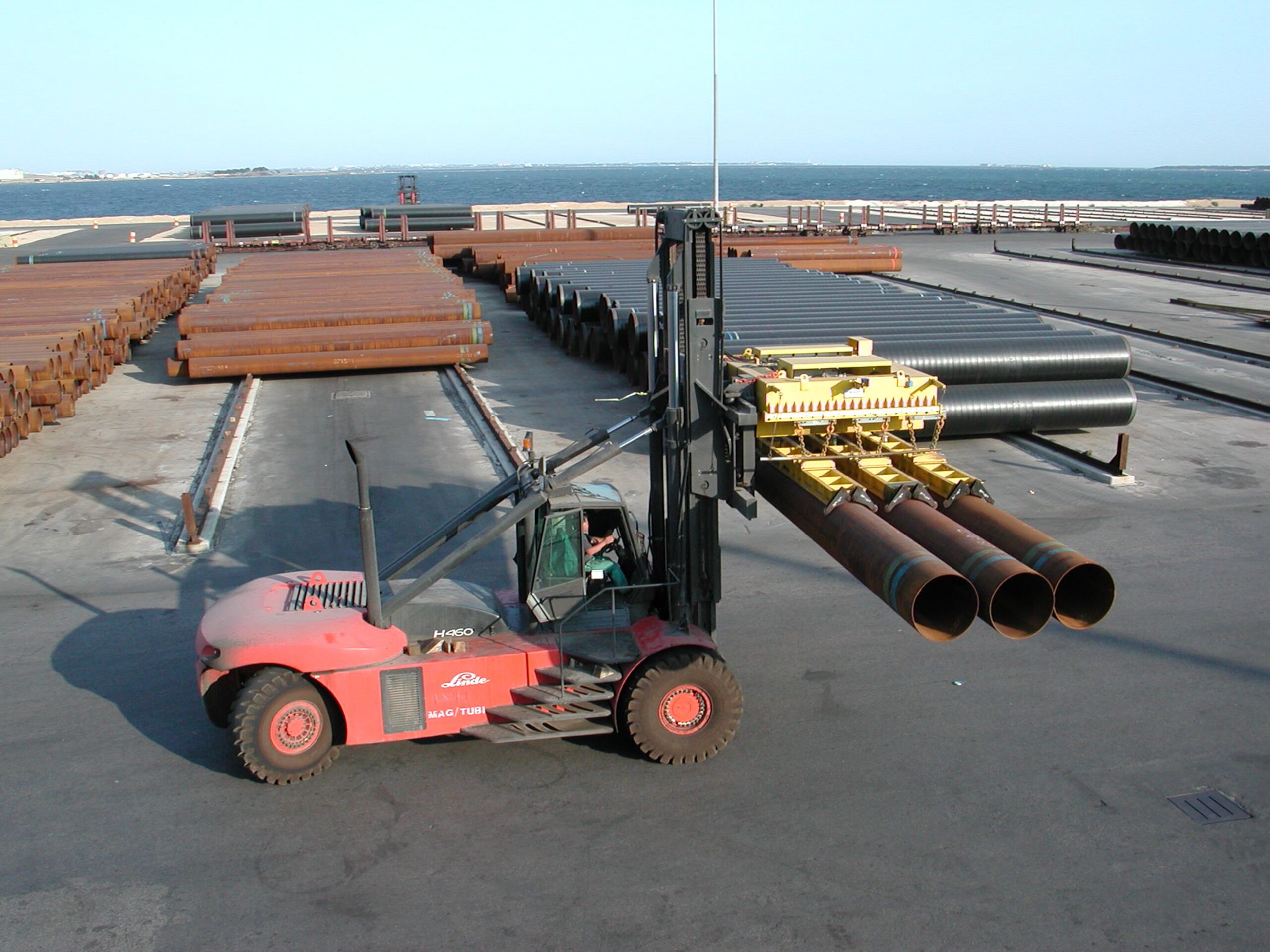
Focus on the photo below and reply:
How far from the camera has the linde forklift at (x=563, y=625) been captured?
8.41 meters

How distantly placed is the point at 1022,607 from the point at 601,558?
12.5ft

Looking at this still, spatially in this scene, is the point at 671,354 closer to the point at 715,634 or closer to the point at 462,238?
the point at 715,634

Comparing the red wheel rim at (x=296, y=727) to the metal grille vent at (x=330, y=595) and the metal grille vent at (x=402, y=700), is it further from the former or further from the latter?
the metal grille vent at (x=330, y=595)

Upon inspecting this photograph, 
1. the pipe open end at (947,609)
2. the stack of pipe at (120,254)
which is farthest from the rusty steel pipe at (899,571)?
the stack of pipe at (120,254)

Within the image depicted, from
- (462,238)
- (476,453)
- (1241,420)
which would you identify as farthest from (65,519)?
(462,238)

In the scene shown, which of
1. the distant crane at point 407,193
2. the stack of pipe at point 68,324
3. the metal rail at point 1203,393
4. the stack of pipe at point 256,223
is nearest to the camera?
the stack of pipe at point 68,324

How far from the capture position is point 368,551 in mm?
8164

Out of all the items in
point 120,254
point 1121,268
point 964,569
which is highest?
point 120,254

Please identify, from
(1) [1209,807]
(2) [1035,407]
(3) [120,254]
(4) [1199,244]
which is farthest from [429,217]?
(1) [1209,807]

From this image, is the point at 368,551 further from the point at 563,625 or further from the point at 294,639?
the point at 563,625

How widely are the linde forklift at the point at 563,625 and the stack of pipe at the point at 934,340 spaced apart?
5.33 m

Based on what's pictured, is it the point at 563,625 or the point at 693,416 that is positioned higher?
the point at 693,416

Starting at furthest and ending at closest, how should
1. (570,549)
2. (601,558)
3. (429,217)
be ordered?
(429,217) → (601,558) → (570,549)

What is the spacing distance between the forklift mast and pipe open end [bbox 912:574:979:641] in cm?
178
